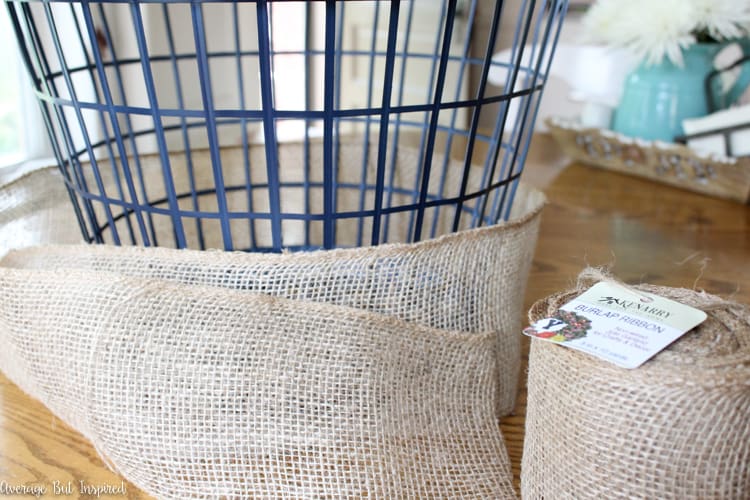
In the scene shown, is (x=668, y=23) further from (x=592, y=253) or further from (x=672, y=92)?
(x=592, y=253)

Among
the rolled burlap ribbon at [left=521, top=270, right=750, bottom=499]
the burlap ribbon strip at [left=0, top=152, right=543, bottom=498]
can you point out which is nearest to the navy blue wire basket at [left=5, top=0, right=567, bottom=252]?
the burlap ribbon strip at [left=0, top=152, right=543, bottom=498]

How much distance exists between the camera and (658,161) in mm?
845

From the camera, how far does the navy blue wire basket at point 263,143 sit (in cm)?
35

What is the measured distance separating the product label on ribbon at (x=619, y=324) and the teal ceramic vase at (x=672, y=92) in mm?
588

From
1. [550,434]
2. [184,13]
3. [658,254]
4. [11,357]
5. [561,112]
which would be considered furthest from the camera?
[561,112]

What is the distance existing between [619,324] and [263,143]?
476 millimetres

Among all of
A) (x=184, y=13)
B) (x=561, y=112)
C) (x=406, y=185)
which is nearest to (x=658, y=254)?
(x=406, y=185)

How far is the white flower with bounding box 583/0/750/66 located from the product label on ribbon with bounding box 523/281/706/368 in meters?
0.57

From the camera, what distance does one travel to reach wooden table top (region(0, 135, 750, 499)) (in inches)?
15.1

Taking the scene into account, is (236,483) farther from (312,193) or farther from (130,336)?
(312,193)

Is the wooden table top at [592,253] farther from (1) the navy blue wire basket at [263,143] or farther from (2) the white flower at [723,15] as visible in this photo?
(2) the white flower at [723,15]

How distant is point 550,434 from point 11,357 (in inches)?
12.6

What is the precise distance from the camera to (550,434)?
1.03 ft

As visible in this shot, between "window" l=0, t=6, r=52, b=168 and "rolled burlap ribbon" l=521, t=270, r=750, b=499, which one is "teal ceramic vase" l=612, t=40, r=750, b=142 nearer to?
"rolled burlap ribbon" l=521, t=270, r=750, b=499
